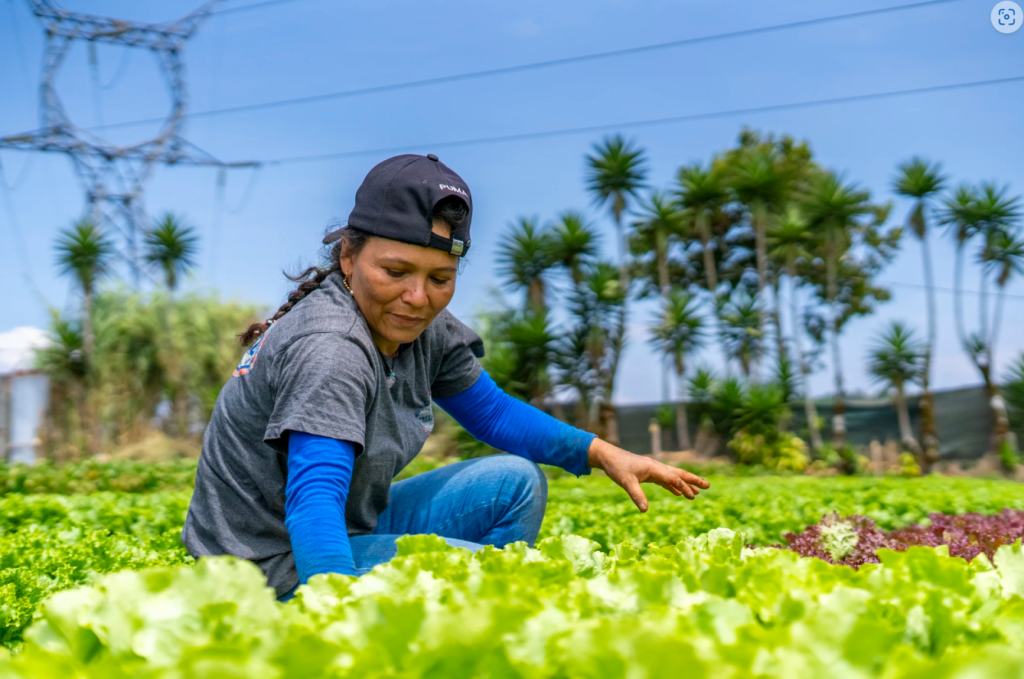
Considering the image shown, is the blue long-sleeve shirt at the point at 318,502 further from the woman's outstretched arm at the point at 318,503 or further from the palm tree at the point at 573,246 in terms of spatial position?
the palm tree at the point at 573,246

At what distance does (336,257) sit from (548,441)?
0.78 meters

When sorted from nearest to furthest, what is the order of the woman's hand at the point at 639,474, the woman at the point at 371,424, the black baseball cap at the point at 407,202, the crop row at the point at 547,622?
the crop row at the point at 547,622
the woman at the point at 371,424
the black baseball cap at the point at 407,202
the woman's hand at the point at 639,474

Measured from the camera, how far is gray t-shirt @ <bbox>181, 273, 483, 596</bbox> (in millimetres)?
1781

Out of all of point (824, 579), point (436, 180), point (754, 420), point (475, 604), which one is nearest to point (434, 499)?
point (436, 180)

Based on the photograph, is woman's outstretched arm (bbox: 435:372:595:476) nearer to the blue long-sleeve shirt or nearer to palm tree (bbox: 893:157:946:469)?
the blue long-sleeve shirt

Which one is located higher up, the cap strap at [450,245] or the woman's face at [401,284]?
the cap strap at [450,245]

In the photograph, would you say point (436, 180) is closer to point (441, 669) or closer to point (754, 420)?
point (441, 669)

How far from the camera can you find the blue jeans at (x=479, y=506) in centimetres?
238

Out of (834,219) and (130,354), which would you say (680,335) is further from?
(130,354)

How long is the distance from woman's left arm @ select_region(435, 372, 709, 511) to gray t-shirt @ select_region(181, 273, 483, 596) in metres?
0.20

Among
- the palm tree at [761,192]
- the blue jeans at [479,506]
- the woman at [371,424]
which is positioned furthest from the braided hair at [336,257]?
the palm tree at [761,192]

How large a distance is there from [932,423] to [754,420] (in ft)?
11.1

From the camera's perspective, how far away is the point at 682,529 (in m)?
3.71

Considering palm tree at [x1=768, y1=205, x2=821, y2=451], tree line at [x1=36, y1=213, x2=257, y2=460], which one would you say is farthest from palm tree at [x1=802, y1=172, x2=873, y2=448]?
tree line at [x1=36, y1=213, x2=257, y2=460]
